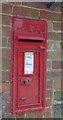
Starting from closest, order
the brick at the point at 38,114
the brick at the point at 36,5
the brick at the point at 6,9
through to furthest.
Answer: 1. the brick at the point at 6,9
2. the brick at the point at 36,5
3. the brick at the point at 38,114

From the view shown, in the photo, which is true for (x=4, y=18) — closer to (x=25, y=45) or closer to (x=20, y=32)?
(x=20, y=32)

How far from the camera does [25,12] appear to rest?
1898mm

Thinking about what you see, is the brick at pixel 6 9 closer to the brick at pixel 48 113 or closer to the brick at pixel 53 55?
the brick at pixel 53 55

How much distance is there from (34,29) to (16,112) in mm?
998

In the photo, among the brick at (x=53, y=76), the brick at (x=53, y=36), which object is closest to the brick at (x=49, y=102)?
the brick at (x=53, y=76)

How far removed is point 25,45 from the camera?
6.13 ft

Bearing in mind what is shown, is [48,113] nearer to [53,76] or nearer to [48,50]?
[53,76]

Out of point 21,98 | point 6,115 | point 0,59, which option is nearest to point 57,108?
point 21,98

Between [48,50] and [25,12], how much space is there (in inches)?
21.2

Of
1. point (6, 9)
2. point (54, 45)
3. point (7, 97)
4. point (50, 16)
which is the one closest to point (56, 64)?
point (54, 45)

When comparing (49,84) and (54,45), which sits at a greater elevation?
(54,45)

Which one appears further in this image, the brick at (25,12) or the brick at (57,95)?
the brick at (57,95)

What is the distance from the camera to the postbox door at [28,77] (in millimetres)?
1860

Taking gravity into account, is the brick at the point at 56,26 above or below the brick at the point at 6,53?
above
